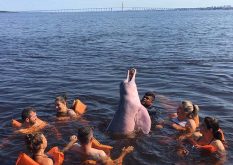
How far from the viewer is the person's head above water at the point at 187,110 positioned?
37.7ft

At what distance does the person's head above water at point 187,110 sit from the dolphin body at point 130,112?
1218 millimetres

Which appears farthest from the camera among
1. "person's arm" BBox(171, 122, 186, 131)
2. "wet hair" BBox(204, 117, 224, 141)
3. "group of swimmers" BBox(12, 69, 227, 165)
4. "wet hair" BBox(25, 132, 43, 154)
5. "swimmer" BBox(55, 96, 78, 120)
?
"swimmer" BBox(55, 96, 78, 120)

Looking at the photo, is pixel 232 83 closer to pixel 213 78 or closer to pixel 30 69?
pixel 213 78

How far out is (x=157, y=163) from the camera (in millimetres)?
10117

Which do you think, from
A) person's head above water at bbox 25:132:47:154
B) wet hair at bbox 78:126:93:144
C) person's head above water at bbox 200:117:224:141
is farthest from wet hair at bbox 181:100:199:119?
person's head above water at bbox 25:132:47:154

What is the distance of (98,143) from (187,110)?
3.19 meters

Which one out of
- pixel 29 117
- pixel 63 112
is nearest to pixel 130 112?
pixel 63 112

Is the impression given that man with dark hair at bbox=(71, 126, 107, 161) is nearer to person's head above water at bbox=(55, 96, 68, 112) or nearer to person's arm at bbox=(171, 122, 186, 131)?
person's head above water at bbox=(55, 96, 68, 112)

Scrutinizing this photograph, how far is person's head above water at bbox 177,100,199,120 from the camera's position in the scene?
37.7 feet

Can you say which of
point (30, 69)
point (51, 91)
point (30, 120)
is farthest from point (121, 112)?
point (30, 69)

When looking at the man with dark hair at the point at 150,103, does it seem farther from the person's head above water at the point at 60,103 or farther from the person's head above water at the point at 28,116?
the person's head above water at the point at 28,116

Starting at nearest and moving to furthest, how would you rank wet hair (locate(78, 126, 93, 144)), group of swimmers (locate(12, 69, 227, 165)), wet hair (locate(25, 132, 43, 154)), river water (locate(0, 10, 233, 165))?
wet hair (locate(25, 132, 43, 154)) → group of swimmers (locate(12, 69, 227, 165)) → wet hair (locate(78, 126, 93, 144)) → river water (locate(0, 10, 233, 165))

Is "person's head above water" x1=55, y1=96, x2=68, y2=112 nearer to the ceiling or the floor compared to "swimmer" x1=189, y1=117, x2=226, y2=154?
nearer to the ceiling

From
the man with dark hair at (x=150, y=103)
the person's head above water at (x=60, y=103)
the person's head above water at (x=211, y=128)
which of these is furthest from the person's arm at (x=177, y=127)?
the person's head above water at (x=60, y=103)
